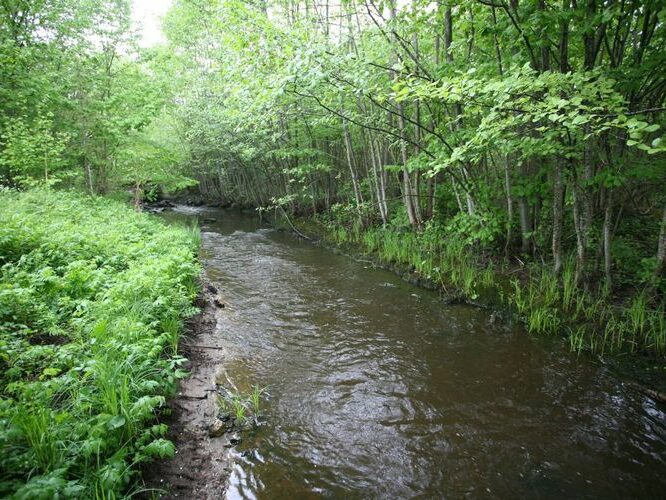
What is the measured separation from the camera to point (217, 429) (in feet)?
11.0

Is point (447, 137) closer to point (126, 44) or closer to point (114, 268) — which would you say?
point (114, 268)

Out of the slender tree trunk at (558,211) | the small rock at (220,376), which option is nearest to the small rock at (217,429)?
the small rock at (220,376)

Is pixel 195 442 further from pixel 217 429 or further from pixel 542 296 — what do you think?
pixel 542 296

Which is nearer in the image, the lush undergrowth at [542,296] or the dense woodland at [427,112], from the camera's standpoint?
the dense woodland at [427,112]

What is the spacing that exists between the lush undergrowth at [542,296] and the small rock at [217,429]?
15.3 feet

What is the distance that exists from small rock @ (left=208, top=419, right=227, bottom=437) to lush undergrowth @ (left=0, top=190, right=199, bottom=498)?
19.3 inches

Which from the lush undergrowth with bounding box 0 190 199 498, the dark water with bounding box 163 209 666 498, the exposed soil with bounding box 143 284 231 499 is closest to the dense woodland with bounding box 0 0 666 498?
the lush undergrowth with bounding box 0 190 199 498

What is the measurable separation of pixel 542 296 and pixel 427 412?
3388 millimetres

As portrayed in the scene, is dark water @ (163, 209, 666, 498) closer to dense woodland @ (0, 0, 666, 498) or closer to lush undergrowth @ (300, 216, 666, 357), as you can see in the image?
lush undergrowth @ (300, 216, 666, 357)

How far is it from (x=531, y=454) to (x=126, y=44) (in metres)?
16.3

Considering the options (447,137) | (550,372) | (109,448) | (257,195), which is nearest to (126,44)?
(257,195)

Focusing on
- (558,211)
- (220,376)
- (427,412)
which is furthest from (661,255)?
(220,376)

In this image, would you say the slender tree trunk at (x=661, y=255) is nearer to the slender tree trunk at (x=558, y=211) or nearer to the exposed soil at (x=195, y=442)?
the slender tree trunk at (x=558, y=211)

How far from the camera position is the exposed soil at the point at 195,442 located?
8.57ft
